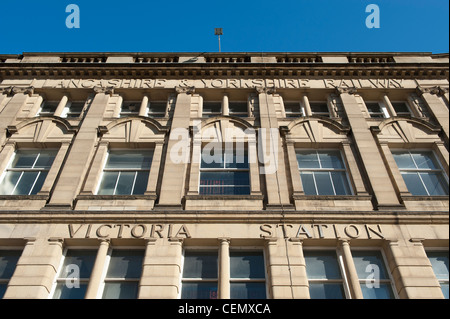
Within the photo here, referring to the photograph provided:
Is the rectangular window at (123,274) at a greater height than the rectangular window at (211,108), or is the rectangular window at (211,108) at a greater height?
the rectangular window at (211,108)

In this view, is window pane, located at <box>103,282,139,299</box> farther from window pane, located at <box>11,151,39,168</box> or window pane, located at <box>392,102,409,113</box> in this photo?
window pane, located at <box>392,102,409,113</box>

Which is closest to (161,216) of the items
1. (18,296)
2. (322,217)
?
(18,296)

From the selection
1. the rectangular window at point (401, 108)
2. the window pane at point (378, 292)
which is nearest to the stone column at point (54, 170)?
the window pane at point (378, 292)

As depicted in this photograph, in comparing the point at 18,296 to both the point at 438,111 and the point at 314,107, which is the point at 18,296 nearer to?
the point at 314,107

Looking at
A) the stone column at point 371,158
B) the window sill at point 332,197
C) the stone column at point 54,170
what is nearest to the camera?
the stone column at point 371,158

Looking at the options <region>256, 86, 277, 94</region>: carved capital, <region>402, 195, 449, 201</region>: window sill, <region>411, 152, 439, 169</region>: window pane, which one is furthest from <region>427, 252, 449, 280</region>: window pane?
<region>256, 86, 277, 94</region>: carved capital

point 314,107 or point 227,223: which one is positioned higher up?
point 314,107

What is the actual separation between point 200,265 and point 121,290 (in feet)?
7.16

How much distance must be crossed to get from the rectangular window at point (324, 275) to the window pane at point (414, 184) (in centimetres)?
415

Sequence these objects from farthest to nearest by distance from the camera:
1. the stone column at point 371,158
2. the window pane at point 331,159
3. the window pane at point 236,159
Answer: the window pane at point 331,159 → the window pane at point 236,159 → the stone column at point 371,158

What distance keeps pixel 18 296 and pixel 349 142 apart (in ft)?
38.3

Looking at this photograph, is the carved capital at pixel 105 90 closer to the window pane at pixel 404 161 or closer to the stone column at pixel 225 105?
the stone column at pixel 225 105

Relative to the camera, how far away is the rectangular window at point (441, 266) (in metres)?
9.75
